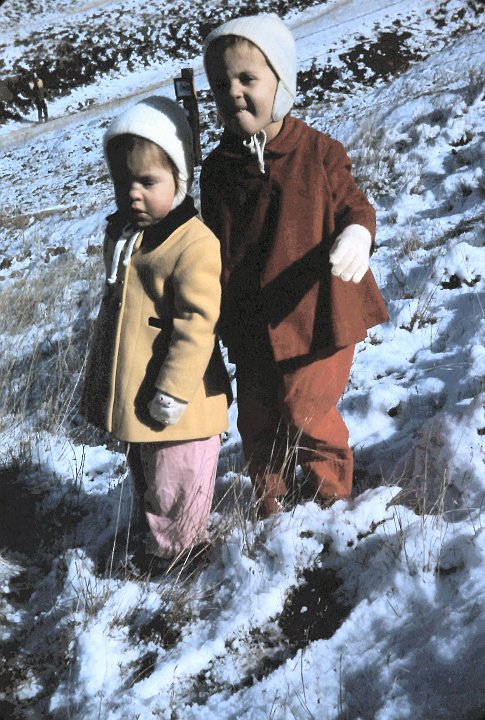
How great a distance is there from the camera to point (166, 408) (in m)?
2.02

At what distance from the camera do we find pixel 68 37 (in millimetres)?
21188

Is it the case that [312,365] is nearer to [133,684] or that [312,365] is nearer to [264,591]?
[264,591]

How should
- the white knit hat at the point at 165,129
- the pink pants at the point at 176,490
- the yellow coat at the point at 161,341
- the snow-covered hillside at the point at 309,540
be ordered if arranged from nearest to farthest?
the snow-covered hillside at the point at 309,540 → the white knit hat at the point at 165,129 → the yellow coat at the point at 161,341 → the pink pants at the point at 176,490

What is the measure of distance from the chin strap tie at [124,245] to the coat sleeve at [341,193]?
67 cm

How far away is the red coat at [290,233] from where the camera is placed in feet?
6.67

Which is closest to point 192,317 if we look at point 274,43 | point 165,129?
point 165,129

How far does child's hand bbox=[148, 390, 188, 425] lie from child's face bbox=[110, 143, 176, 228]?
0.58m

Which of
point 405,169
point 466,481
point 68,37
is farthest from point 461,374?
point 68,37

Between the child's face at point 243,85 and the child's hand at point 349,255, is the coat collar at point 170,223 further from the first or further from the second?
the child's hand at point 349,255

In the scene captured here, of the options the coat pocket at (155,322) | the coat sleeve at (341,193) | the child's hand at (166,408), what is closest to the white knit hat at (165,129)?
the coat pocket at (155,322)

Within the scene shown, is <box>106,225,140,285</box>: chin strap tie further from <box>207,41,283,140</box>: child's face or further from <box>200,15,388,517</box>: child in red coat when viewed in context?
<box>207,41,283,140</box>: child's face

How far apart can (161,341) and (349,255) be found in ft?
2.25

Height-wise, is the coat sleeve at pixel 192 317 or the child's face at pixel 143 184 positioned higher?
the child's face at pixel 143 184

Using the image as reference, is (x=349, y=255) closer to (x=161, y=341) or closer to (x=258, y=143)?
(x=258, y=143)
